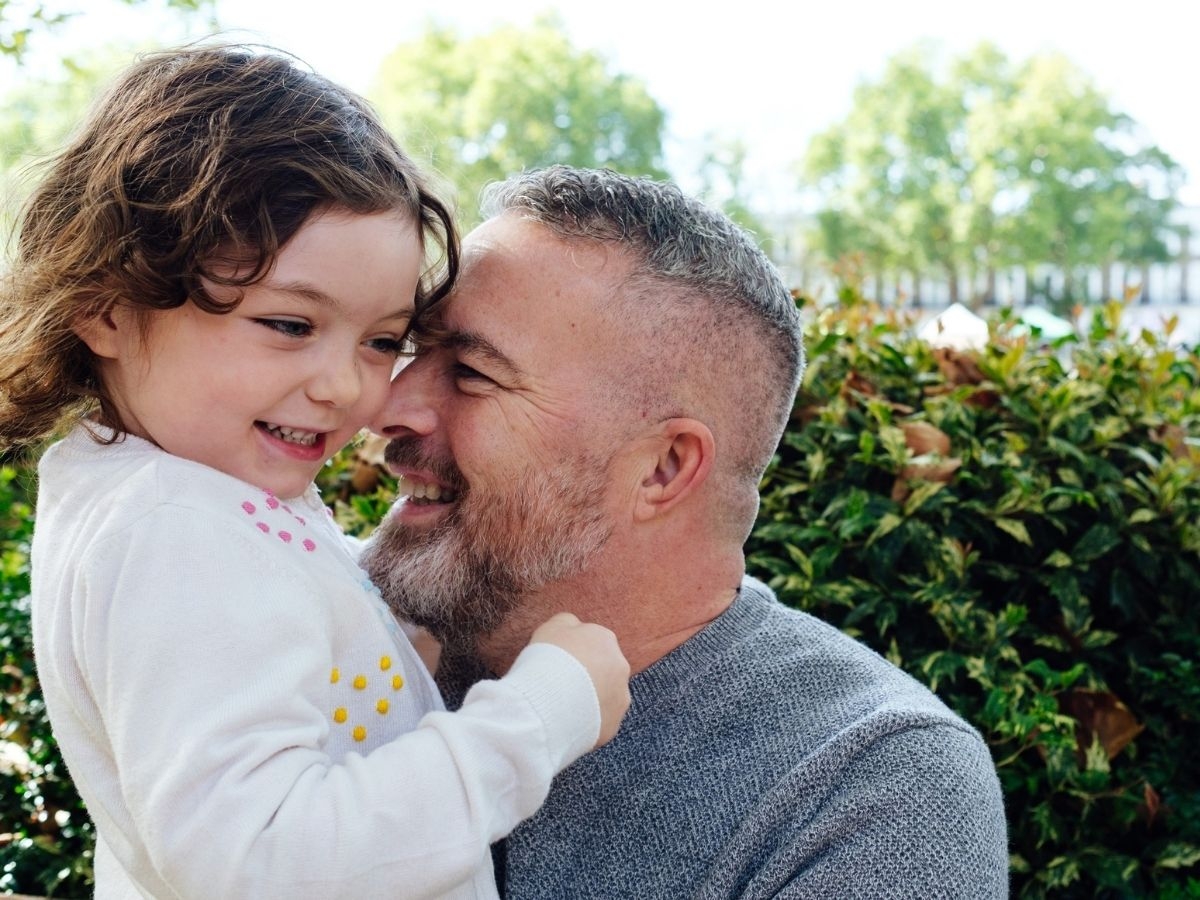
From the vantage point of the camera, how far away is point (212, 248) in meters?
1.64

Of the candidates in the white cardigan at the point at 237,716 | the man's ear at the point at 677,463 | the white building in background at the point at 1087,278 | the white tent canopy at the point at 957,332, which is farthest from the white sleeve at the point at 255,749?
the white building in background at the point at 1087,278

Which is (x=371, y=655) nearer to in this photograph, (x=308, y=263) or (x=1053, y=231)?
(x=308, y=263)

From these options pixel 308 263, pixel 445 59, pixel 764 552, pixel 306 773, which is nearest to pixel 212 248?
pixel 308 263

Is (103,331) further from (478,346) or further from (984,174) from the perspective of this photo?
(984,174)

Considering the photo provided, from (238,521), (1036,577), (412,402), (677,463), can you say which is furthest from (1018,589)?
(238,521)

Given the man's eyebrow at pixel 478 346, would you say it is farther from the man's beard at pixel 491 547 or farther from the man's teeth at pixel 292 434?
the man's teeth at pixel 292 434

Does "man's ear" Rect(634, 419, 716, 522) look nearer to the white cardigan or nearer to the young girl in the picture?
the young girl

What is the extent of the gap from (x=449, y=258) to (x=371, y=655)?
2.27 ft

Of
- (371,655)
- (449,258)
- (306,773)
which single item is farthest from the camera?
(449,258)

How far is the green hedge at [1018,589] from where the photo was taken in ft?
8.73

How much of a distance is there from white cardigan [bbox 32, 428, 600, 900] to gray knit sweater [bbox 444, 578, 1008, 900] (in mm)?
416

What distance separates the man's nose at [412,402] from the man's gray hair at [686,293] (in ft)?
1.14

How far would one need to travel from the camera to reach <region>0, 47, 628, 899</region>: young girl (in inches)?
54.3

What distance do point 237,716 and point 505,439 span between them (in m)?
0.85
